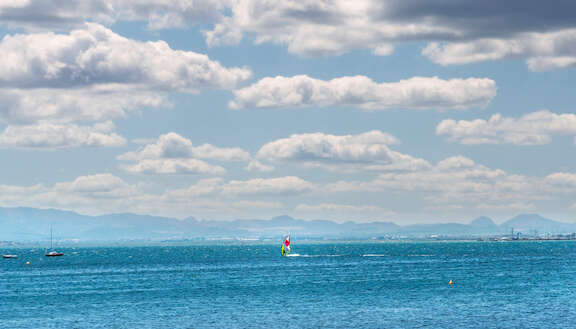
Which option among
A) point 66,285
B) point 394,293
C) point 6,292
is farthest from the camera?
point 66,285

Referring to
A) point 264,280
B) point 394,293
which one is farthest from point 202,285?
point 394,293

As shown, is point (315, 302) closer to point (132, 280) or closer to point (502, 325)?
point (502, 325)

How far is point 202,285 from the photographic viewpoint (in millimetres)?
164750

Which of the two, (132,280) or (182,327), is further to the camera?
(132,280)

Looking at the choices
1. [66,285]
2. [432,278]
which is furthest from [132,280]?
[432,278]

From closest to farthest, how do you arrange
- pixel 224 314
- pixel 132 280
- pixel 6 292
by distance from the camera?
pixel 224 314 < pixel 6 292 < pixel 132 280

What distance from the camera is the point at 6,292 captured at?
512ft

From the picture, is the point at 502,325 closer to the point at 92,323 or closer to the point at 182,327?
the point at 182,327

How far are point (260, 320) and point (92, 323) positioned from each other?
2229cm

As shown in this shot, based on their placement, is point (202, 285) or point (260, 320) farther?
point (202, 285)

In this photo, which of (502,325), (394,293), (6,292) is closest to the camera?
(502,325)

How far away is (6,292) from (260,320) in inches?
2904

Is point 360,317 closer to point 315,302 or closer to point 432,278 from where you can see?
point 315,302

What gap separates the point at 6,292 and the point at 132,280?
3317cm
